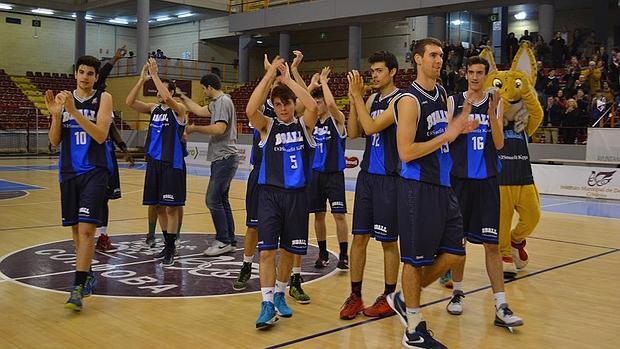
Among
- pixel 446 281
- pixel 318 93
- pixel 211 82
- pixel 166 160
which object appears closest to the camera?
pixel 446 281

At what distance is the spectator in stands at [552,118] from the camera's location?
1770 centimetres

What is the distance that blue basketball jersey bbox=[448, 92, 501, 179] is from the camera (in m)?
5.50

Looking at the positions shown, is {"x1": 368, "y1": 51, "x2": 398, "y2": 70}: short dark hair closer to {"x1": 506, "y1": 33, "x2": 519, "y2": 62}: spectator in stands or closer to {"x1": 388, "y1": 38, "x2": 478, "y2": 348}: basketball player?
{"x1": 388, "y1": 38, "x2": 478, "y2": 348}: basketball player

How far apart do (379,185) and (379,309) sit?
102 cm

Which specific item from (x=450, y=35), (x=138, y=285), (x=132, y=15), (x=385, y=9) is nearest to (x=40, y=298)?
(x=138, y=285)

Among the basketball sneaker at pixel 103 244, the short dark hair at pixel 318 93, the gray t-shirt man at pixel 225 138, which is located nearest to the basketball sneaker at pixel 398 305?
the short dark hair at pixel 318 93

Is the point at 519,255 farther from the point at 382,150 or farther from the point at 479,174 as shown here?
the point at 382,150

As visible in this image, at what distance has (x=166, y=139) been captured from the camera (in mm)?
7305

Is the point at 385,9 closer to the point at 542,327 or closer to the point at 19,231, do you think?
the point at 19,231

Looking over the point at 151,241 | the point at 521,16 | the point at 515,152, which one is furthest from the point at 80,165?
the point at 521,16

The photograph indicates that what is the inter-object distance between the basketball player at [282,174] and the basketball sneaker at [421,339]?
42.0 inches

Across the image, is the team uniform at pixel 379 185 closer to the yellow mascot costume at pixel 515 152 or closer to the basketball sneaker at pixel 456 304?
the basketball sneaker at pixel 456 304

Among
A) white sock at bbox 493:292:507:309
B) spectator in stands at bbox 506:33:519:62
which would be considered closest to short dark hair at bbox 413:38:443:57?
white sock at bbox 493:292:507:309

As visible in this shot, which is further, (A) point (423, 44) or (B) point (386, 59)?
Result: (B) point (386, 59)
